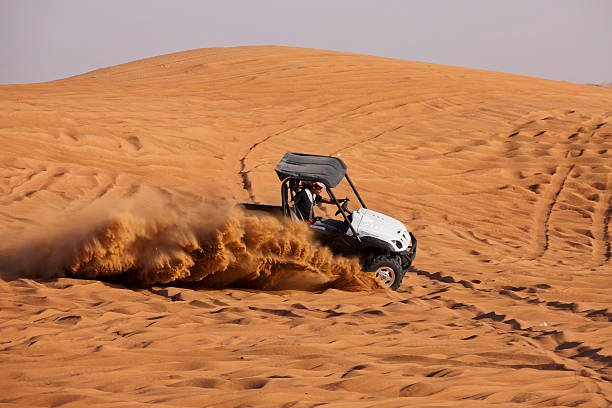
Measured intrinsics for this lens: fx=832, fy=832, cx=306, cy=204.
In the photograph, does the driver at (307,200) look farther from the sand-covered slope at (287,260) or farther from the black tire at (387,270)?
the black tire at (387,270)

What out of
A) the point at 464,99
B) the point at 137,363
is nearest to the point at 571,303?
the point at 137,363

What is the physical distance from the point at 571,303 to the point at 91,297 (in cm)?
522

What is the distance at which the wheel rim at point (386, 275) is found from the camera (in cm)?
952

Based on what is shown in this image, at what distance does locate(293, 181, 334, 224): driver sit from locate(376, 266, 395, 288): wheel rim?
0.97 metres

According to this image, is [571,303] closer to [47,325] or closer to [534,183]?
[47,325]

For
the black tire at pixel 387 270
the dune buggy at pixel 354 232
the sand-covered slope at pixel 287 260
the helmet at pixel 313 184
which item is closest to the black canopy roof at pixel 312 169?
the dune buggy at pixel 354 232

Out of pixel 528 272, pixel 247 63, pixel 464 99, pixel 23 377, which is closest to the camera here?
pixel 23 377

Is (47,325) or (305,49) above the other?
(305,49)

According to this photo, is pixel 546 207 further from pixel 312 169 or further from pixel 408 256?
pixel 312 169

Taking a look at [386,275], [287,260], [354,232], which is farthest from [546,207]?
[287,260]

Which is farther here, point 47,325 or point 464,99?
point 464,99

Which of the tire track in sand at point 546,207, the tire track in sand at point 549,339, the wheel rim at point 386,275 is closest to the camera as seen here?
the tire track in sand at point 549,339

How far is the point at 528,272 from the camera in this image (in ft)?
37.0

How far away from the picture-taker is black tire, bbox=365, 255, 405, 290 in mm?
9422
